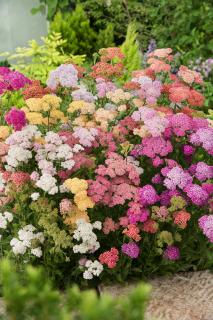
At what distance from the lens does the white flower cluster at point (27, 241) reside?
9.45ft

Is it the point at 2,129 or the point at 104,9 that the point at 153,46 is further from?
the point at 2,129

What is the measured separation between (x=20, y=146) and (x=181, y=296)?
1186mm

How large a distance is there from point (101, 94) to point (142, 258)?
40.1 inches

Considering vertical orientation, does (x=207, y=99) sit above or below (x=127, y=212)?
below

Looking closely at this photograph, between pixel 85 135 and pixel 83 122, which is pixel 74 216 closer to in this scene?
pixel 85 135

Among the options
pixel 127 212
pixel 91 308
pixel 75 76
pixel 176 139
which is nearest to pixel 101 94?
pixel 75 76

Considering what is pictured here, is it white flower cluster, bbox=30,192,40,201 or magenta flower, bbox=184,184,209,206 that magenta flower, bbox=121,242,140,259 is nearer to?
magenta flower, bbox=184,184,209,206

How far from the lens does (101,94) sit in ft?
11.6

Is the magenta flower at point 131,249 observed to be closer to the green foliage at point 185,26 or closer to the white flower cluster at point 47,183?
the white flower cluster at point 47,183

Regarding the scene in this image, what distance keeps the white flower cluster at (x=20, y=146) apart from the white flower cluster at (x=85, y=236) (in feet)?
1.41

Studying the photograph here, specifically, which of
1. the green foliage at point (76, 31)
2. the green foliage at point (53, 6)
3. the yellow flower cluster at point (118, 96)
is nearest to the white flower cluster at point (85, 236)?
the yellow flower cluster at point (118, 96)

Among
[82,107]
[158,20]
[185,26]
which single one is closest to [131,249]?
[82,107]

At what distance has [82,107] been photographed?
3.35 meters

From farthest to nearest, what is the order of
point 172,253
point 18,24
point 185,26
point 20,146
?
point 18,24 < point 185,26 < point 172,253 < point 20,146
